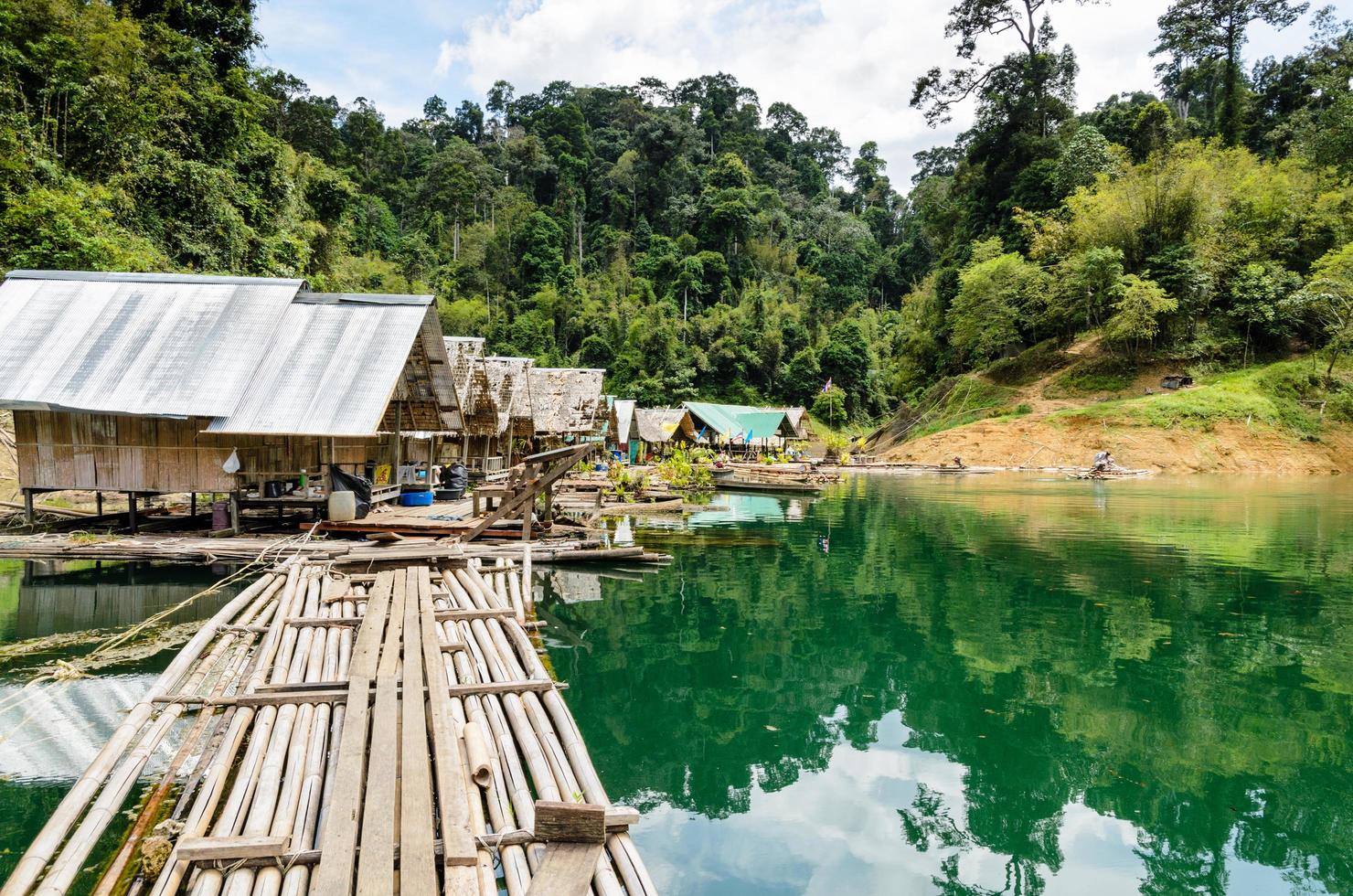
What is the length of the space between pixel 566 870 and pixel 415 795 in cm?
85

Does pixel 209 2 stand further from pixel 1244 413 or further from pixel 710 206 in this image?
pixel 1244 413

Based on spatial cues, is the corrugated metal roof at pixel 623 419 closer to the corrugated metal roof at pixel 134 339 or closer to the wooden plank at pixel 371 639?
the corrugated metal roof at pixel 134 339

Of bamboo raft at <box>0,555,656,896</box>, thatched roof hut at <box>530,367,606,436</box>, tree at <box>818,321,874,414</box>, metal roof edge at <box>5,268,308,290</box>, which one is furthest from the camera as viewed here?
tree at <box>818,321,874,414</box>

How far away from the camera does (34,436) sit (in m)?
12.4

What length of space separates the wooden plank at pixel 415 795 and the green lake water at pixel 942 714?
186 cm

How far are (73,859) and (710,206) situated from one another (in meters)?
59.7

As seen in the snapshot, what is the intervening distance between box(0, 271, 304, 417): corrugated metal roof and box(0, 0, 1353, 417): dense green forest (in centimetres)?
497

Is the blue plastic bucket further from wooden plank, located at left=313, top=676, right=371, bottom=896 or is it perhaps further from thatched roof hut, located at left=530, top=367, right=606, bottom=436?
wooden plank, located at left=313, top=676, right=371, bottom=896

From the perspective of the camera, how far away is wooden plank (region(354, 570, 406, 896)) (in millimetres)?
2723

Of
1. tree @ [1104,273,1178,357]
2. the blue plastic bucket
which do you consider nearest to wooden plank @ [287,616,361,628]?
the blue plastic bucket

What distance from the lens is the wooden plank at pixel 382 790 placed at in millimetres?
2723

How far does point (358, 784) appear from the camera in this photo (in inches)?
136

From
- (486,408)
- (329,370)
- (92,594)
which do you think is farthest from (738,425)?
(92,594)

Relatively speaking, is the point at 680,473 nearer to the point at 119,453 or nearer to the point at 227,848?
the point at 119,453
